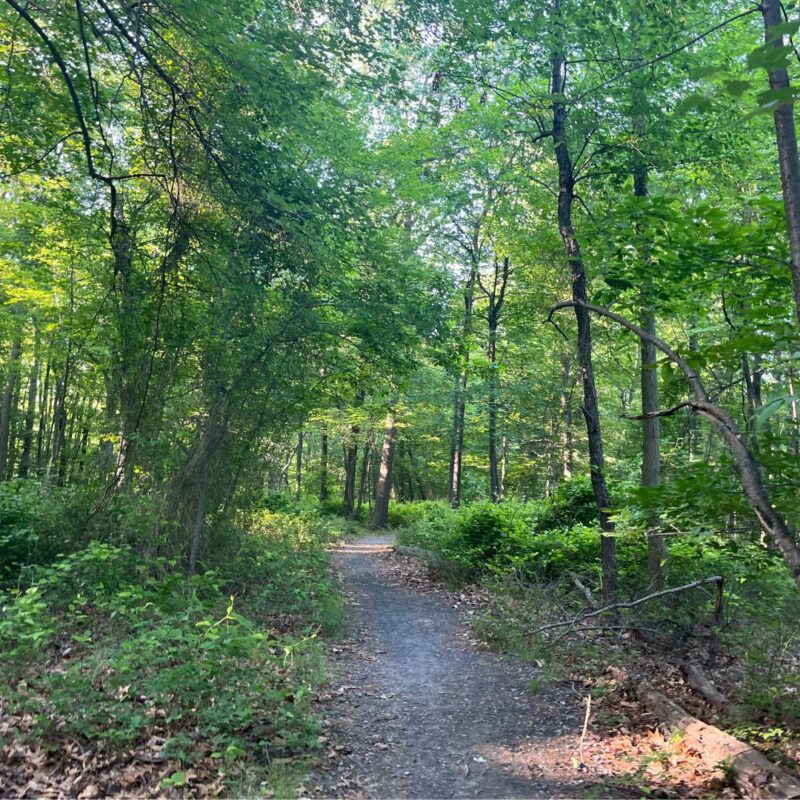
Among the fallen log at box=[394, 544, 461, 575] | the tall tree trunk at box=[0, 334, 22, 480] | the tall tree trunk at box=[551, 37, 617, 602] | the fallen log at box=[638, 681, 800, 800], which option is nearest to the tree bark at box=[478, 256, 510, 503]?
the fallen log at box=[394, 544, 461, 575]

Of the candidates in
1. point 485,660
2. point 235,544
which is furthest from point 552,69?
point 235,544

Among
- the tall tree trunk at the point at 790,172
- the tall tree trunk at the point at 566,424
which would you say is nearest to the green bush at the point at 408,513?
the tall tree trunk at the point at 566,424

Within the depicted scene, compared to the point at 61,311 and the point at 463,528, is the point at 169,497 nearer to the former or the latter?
the point at 61,311

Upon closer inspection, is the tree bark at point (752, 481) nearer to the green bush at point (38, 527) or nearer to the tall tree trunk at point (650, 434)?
the tall tree trunk at point (650, 434)

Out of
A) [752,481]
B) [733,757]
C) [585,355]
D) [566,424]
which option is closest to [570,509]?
[585,355]

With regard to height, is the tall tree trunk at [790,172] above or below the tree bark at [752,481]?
above

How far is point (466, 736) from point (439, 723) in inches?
13.0

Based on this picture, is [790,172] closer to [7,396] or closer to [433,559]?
[433,559]

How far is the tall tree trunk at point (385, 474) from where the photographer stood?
21.4 m

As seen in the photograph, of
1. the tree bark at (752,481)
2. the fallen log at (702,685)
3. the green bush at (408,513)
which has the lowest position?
the green bush at (408,513)

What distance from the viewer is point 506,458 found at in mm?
23984

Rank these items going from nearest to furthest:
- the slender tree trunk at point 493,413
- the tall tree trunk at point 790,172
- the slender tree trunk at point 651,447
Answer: the tall tree trunk at point 790,172 < the slender tree trunk at point 651,447 < the slender tree trunk at point 493,413

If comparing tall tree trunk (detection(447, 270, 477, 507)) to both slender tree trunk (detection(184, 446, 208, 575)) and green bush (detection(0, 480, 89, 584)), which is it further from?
green bush (detection(0, 480, 89, 584))

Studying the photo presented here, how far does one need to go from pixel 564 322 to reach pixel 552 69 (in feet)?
18.1
